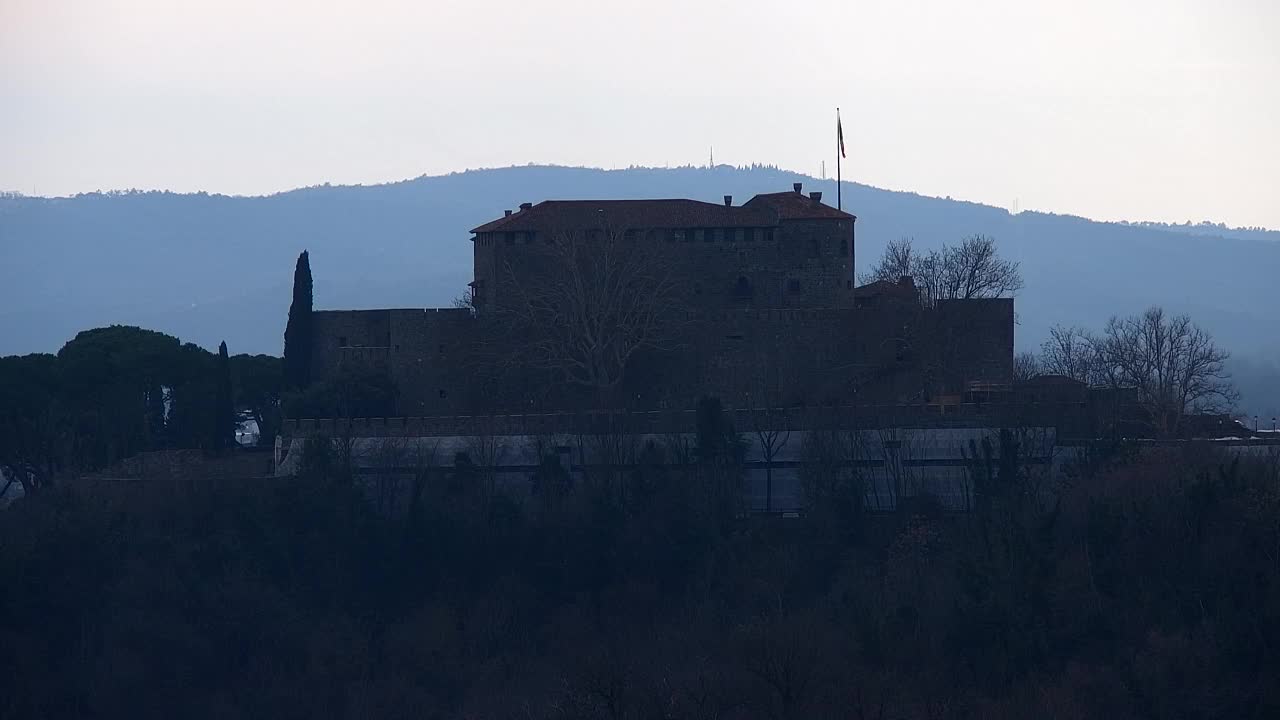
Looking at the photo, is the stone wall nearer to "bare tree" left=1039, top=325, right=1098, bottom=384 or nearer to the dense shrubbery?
the dense shrubbery

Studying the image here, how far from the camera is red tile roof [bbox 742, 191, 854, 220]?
43.2 metres

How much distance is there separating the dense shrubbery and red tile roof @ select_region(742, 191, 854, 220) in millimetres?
6988

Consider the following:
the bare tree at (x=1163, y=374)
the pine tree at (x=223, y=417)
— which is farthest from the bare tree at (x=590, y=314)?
the bare tree at (x=1163, y=374)

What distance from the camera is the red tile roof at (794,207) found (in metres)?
43.2

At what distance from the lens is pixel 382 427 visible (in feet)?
130

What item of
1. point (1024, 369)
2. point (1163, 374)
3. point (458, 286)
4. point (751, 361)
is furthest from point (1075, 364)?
point (458, 286)

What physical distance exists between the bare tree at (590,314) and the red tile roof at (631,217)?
1.16 meters

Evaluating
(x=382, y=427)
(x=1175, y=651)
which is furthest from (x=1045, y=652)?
(x=382, y=427)

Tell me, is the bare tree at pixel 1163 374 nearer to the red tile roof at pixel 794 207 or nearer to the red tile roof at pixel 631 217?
the red tile roof at pixel 794 207

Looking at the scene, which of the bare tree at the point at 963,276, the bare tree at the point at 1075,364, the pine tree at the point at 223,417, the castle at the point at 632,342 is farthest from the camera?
the bare tree at the point at 1075,364

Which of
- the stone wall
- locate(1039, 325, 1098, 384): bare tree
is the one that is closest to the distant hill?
locate(1039, 325, 1098, 384): bare tree

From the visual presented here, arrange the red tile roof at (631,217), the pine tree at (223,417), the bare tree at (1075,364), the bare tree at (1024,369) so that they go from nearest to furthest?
the pine tree at (223,417), the bare tree at (1024,369), the red tile roof at (631,217), the bare tree at (1075,364)

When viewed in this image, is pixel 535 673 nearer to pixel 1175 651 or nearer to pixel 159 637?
pixel 159 637

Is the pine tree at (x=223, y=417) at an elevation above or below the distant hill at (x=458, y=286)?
below
